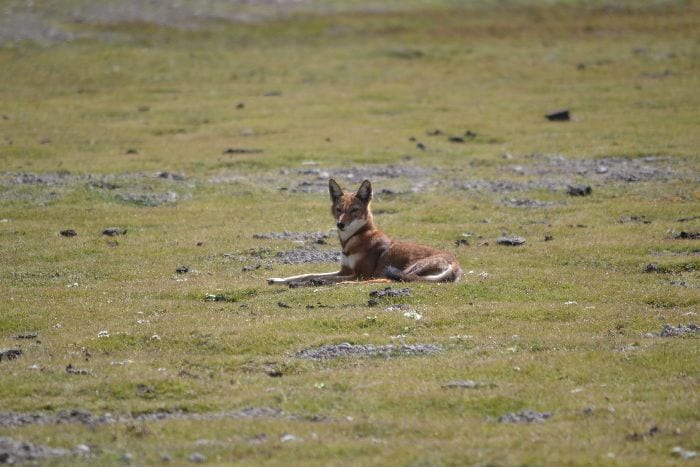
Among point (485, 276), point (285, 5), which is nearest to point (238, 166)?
point (485, 276)

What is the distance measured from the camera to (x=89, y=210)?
107 ft

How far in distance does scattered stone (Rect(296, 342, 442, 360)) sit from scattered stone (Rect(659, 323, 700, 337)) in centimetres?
396

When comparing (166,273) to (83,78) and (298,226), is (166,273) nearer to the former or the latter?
(298,226)

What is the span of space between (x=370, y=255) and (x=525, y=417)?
8877 millimetres

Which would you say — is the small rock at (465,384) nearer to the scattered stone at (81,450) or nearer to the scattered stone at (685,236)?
the scattered stone at (81,450)

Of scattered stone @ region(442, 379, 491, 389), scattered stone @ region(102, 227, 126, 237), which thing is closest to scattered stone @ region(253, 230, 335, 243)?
scattered stone @ region(102, 227, 126, 237)

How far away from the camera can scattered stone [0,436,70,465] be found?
1256 cm

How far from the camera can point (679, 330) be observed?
18.7 meters

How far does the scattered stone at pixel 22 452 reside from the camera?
12562mm

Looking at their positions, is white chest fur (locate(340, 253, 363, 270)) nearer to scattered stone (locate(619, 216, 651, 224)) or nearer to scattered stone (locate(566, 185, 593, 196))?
scattered stone (locate(619, 216, 651, 224))

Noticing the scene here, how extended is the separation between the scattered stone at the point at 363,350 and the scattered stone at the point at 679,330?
396 cm

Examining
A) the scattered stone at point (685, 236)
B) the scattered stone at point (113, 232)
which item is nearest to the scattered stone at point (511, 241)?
the scattered stone at point (685, 236)

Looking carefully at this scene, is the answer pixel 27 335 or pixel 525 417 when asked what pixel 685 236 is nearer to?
pixel 525 417

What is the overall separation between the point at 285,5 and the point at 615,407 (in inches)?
3433
